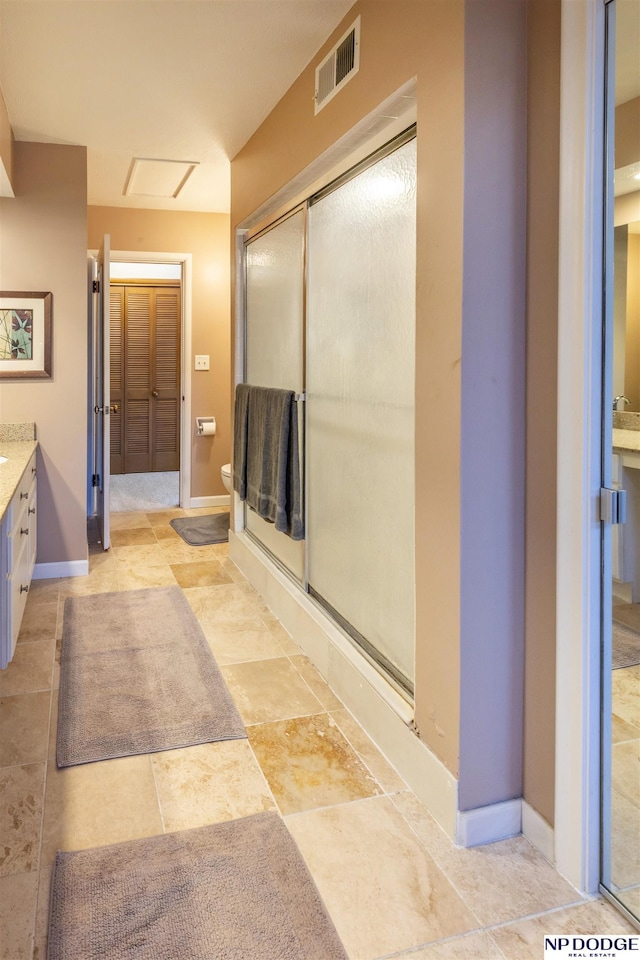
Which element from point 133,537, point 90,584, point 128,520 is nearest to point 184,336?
point 128,520

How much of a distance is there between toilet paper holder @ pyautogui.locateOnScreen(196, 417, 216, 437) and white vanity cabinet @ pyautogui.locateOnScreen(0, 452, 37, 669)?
7.29 ft

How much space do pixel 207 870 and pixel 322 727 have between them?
0.77 meters

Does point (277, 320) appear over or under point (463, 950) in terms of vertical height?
over

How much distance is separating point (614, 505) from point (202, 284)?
4.69 meters

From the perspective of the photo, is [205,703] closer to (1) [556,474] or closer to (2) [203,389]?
(1) [556,474]

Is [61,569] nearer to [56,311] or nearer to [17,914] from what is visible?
[56,311]

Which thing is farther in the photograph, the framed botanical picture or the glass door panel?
the framed botanical picture

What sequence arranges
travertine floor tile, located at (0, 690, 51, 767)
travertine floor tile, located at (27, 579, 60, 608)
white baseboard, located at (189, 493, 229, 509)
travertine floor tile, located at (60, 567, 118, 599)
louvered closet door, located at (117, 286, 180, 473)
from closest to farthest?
travertine floor tile, located at (0, 690, 51, 767)
travertine floor tile, located at (27, 579, 60, 608)
travertine floor tile, located at (60, 567, 118, 599)
white baseboard, located at (189, 493, 229, 509)
louvered closet door, located at (117, 286, 180, 473)

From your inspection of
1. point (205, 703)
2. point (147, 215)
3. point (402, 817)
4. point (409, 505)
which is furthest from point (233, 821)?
point (147, 215)

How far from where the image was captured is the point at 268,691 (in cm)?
265

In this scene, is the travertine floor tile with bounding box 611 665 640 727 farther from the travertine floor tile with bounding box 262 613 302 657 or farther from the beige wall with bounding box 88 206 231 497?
the beige wall with bounding box 88 206 231 497

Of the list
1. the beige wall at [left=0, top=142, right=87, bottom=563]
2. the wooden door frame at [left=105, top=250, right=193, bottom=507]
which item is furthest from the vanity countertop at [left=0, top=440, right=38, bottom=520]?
the wooden door frame at [left=105, top=250, right=193, bottom=507]

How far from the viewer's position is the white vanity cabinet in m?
2.36

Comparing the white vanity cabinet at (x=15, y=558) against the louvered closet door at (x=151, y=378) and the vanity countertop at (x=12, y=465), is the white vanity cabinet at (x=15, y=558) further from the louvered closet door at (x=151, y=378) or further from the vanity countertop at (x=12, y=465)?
the louvered closet door at (x=151, y=378)
